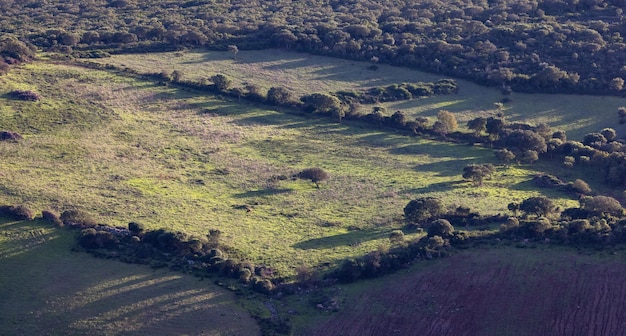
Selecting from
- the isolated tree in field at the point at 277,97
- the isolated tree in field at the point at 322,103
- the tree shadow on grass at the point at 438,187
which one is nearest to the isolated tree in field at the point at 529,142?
the tree shadow on grass at the point at 438,187

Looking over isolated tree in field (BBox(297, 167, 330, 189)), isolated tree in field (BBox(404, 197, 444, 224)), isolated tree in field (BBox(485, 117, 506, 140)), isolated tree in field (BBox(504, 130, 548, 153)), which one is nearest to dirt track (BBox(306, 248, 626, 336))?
isolated tree in field (BBox(404, 197, 444, 224))

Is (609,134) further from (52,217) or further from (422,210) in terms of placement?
(52,217)

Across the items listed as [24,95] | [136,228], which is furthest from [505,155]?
[24,95]

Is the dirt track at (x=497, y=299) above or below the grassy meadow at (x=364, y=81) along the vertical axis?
below

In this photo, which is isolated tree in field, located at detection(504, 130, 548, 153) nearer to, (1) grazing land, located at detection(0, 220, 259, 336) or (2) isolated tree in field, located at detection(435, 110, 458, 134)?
(2) isolated tree in field, located at detection(435, 110, 458, 134)

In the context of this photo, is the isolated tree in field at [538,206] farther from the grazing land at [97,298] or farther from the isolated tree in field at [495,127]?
the grazing land at [97,298]

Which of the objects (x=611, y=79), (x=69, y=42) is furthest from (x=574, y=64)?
(x=69, y=42)
